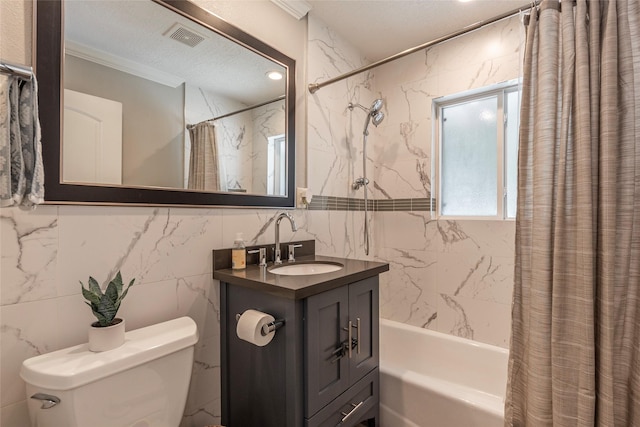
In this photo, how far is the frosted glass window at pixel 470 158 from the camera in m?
2.17

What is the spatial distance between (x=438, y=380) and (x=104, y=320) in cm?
155

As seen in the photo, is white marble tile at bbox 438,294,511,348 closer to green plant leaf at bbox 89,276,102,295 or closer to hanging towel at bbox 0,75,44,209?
green plant leaf at bbox 89,276,102,295

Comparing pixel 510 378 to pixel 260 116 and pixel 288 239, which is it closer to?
pixel 288 239

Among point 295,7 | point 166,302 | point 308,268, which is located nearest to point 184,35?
point 295,7

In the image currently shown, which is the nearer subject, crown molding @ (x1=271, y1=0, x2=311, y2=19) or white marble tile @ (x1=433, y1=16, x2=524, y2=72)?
crown molding @ (x1=271, y1=0, x2=311, y2=19)

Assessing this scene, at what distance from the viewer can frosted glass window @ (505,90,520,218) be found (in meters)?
2.09

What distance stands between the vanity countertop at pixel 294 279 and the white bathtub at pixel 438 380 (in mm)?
650

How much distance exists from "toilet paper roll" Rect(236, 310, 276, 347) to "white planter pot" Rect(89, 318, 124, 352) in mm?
383

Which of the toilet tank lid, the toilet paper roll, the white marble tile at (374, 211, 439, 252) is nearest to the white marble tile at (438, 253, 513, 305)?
the white marble tile at (374, 211, 439, 252)

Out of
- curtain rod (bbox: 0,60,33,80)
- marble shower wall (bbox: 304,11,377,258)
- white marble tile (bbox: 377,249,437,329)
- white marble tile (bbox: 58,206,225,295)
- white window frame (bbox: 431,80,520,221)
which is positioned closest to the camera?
curtain rod (bbox: 0,60,33,80)

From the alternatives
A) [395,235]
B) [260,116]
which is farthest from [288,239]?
[395,235]

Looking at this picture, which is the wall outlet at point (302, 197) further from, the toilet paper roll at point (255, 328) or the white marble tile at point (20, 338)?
the white marble tile at point (20, 338)

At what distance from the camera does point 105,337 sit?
952mm

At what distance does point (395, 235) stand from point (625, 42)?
1704 mm
